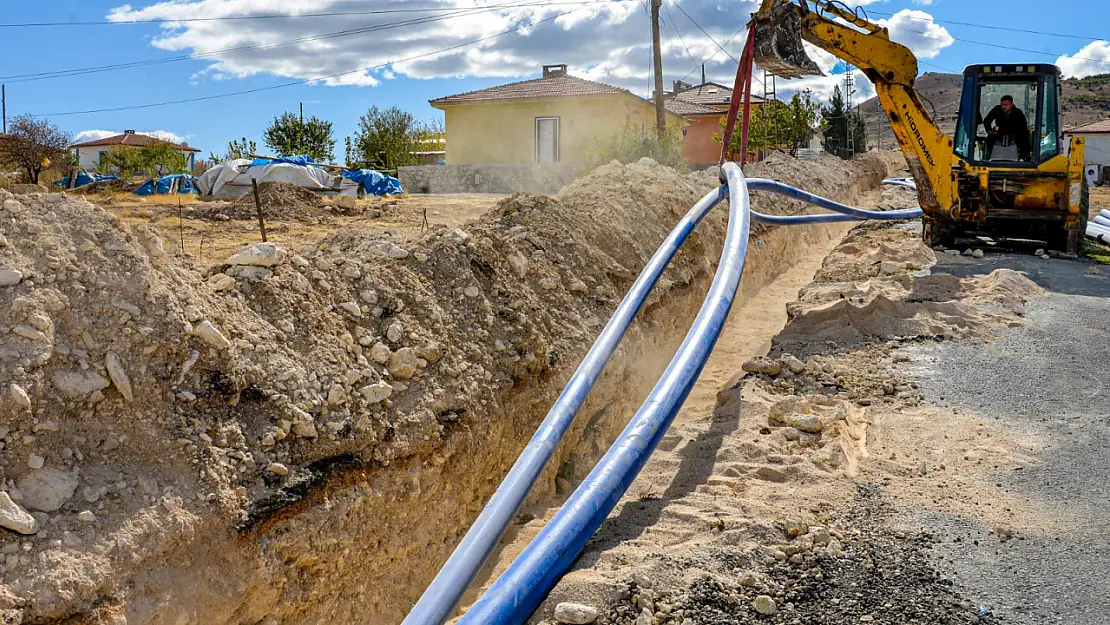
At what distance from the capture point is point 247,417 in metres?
3.67

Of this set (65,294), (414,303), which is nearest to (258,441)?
(65,294)

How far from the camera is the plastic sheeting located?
57.3 feet

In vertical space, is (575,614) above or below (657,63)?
below

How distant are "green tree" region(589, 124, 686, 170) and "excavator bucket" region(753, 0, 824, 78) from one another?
6815mm

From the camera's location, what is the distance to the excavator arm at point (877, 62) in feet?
31.7

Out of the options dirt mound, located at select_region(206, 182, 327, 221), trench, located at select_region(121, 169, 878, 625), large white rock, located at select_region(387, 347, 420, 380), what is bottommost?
trench, located at select_region(121, 169, 878, 625)

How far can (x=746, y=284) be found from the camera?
9.85 m

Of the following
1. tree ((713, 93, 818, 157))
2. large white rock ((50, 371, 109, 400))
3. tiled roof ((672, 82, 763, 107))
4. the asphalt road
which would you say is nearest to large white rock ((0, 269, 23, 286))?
large white rock ((50, 371, 109, 400))

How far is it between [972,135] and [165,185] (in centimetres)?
1731

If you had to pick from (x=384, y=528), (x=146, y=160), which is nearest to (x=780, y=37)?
(x=384, y=528)

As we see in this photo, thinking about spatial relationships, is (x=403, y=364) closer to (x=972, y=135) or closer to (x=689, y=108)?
(x=972, y=135)

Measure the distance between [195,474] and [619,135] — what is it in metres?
15.7

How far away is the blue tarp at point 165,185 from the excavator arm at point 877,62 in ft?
47.2

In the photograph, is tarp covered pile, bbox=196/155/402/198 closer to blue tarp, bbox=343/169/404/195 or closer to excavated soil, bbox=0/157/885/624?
blue tarp, bbox=343/169/404/195
